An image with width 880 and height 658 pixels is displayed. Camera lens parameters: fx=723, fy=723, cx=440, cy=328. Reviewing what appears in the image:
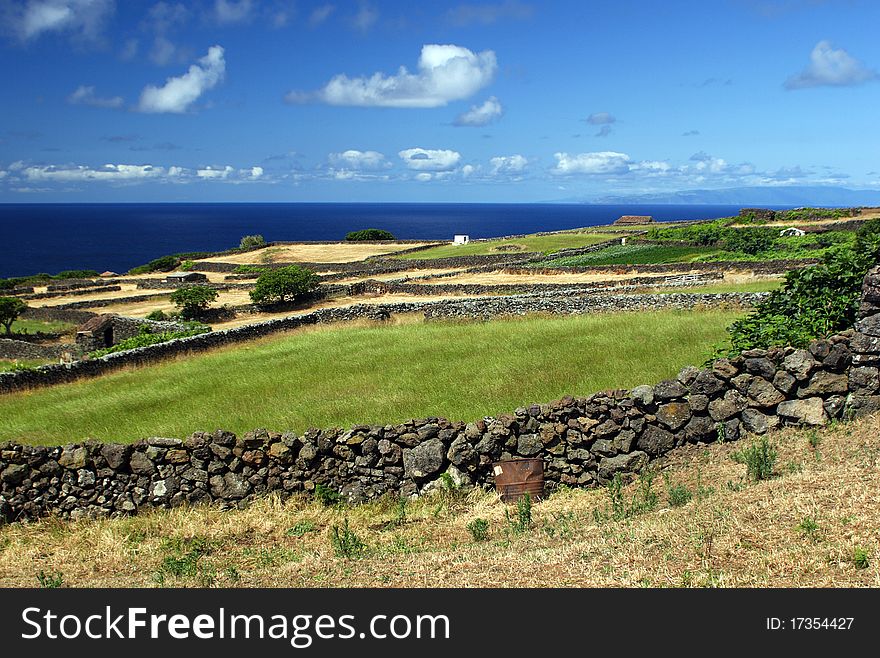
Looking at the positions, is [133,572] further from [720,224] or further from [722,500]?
[720,224]

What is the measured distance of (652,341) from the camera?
816 inches

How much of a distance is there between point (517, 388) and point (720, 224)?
79633 millimetres

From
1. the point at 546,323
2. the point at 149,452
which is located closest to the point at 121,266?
the point at 546,323

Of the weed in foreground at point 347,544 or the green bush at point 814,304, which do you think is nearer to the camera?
the weed in foreground at point 347,544

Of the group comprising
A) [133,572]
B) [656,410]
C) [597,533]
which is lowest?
[133,572]

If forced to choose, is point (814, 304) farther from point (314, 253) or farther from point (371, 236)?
point (371, 236)

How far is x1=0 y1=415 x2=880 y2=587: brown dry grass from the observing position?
7141mm

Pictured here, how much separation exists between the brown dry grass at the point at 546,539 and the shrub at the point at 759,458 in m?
0.15

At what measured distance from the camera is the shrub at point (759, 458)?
31.9 feet

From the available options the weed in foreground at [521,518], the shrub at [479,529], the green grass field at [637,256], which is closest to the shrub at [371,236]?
the green grass field at [637,256]

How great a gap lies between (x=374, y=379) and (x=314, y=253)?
253ft

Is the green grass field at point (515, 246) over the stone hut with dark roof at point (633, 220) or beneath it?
beneath

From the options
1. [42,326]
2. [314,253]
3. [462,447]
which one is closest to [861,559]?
[462,447]

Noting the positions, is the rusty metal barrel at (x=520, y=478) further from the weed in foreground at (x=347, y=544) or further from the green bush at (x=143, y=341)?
the green bush at (x=143, y=341)
